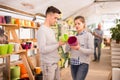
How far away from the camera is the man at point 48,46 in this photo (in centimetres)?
226

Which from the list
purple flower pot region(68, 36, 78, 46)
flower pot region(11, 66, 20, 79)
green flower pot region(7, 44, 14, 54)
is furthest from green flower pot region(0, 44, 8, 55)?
purple flower pot region(68, 36, 78, 46)

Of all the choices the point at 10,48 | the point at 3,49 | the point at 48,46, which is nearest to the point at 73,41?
the point at 48,46

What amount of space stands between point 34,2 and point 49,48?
3772 millimetres

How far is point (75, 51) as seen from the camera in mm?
2641

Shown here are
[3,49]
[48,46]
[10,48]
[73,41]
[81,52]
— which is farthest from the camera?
[10,48]

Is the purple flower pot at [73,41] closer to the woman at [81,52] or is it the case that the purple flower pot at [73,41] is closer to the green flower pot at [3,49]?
the woman at [81,52]

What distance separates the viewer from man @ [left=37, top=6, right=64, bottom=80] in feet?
7.41

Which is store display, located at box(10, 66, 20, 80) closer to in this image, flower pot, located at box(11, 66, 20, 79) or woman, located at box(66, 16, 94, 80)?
flower pot, located at box(11, 66, 20, 79)

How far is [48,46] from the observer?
2.27m

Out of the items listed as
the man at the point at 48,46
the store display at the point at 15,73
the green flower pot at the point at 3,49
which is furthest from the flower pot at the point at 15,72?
the man at the point at 48,46

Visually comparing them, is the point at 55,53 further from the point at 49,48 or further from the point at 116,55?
the point at 116,55

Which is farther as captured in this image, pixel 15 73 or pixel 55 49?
pixel 15 73

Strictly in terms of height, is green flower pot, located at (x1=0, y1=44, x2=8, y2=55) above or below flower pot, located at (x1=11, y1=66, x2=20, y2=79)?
above

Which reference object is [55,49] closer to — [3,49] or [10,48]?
[3,49]
